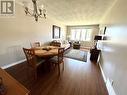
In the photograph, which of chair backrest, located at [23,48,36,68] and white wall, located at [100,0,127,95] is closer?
white wall, located at [100,0,127,95]

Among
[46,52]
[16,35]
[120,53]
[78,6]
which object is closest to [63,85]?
[46,52]

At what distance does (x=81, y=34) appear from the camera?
27.9ft

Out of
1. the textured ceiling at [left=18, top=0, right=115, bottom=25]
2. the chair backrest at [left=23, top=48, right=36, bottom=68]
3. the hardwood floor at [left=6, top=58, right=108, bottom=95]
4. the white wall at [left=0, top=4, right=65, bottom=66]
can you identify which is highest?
the textured ceiling at [left=18, top=0, right=115, bottom=25]

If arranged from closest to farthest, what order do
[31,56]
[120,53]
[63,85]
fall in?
1. [120,53]
2. [63,85]
3. [31,56]

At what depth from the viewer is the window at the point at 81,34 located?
815 centimetres

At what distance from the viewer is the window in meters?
8.15

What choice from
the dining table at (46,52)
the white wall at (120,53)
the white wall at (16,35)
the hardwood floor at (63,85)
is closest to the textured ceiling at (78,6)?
the white wall at (120,53)

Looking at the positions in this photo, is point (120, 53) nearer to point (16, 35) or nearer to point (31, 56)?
point (31, 56)

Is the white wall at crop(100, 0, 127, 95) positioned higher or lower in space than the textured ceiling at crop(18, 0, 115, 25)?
lower

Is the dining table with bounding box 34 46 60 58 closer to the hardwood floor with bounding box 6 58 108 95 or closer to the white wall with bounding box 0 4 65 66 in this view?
the hardwood floor with bounding box 6 58 108 95

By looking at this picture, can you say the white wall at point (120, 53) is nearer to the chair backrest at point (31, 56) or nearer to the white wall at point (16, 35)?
the chair backrest at point (31, 56)

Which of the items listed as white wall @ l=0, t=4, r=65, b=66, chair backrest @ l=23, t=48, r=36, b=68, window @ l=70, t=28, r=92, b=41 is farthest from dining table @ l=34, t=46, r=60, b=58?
window @ l=70, t=28, r=92, b=41

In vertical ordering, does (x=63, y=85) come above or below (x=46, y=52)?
below

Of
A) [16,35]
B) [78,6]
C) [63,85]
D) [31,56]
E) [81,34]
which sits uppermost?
[78,6]
